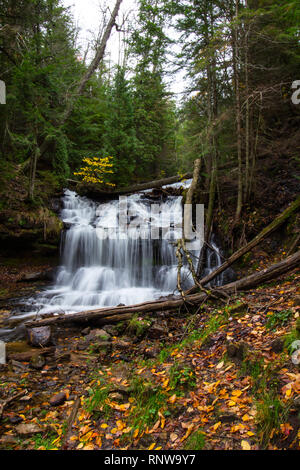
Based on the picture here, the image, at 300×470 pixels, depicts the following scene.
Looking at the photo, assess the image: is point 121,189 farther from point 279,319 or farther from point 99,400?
point 99,400

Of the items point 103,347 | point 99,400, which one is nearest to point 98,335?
point 103,347

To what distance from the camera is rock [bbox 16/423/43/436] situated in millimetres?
2961

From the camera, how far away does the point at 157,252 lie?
10617 mm

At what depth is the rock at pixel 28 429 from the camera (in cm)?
296

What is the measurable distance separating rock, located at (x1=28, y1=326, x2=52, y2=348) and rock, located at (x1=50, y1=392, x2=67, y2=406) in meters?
2.08

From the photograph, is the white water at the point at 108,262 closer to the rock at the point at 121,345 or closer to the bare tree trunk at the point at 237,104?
the rock at the point at 121,345

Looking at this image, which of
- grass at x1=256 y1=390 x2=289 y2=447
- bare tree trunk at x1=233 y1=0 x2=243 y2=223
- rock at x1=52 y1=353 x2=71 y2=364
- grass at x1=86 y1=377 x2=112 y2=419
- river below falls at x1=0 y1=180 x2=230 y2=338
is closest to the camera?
grass at x1=256 y1=390 x2=289 y2=447

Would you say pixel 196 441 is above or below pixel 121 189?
below

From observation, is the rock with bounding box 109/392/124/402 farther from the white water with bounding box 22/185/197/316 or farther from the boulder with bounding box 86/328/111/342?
the white water with bounding box 22/185/197/316

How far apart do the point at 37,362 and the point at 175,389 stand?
286 centimetres

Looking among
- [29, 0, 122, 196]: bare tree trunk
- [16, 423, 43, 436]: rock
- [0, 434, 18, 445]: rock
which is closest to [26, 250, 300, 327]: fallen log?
[16, 423, 43, 436]: rock

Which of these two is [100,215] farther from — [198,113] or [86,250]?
[198,113]

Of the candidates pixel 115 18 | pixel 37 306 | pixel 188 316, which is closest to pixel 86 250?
pixel 37 306

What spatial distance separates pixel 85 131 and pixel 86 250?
29.0ft
